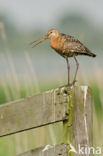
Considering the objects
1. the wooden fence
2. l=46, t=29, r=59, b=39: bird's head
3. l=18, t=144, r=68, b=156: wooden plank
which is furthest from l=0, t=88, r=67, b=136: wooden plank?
l=46, t=29, r=59, b=39: bird's head

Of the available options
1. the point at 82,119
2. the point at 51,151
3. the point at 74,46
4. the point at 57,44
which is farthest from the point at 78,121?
the point at 57,44

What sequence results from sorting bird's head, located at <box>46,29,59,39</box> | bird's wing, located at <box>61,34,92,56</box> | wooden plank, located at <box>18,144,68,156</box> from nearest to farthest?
wooden plank, located at <box>18,144,68,156</box> → bird's wing, located at <box>61,34,92,56</box> → bird's head, located at <box>46,29,59,39</box>

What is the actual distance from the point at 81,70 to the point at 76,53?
2.77 ft

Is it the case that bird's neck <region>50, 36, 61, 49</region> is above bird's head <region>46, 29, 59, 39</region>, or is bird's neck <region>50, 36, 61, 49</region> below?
below

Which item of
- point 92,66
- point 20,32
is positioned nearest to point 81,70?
point 92,66

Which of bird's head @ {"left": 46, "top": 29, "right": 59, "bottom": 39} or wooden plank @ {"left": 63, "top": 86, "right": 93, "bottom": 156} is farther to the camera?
bird's head @ {"left": 46, "top": 29, "right": 59, "bottom": 39}

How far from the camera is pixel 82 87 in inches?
123

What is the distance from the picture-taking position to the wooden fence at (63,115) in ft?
10.1

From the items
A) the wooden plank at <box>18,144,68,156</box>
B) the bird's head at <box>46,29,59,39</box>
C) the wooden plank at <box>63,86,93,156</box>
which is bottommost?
the wooden plank at <box>18,144,68,156</box>

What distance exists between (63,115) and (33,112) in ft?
0.77

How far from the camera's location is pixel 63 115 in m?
3.08

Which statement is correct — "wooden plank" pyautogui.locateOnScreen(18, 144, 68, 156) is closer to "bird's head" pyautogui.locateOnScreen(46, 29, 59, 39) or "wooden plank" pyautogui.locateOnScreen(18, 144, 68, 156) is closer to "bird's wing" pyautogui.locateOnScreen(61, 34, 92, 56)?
"bird's wing" pyautogui.locateOnScreen(61, 34, 92, 56)

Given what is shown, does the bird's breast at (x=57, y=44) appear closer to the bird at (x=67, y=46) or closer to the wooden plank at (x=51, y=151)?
the bird at (x=67, y=46)

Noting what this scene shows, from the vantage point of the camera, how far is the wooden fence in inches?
121
